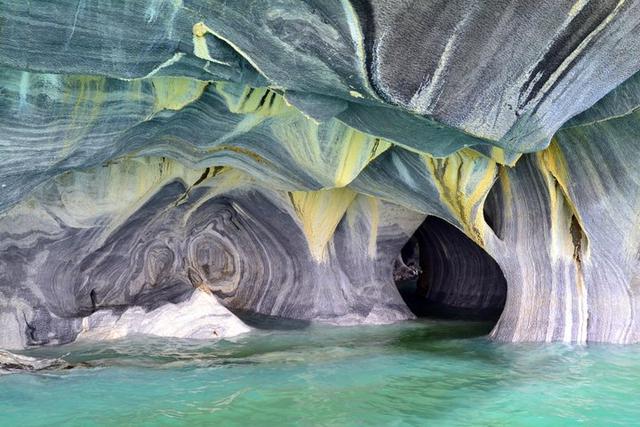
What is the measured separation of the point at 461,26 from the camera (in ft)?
10.9

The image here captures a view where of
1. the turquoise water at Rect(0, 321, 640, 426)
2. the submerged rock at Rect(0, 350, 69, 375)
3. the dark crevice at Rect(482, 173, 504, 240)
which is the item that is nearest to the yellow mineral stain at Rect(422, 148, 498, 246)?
the dark crevice at Rect(482, 173, 504, 240)

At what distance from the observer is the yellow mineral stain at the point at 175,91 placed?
14.0 ft

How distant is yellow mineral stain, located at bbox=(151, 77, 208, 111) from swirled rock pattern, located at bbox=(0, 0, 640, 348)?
16mm

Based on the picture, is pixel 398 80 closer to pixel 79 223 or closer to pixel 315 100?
pixel 315 100

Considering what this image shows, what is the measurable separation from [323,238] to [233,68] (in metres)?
4.55

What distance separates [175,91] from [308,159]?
62.5 inches

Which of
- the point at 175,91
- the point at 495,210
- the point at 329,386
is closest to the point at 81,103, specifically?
the point at 175,91

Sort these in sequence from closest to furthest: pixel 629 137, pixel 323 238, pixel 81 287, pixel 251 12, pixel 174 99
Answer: pixel 251 12, pixel 174 99, pixel 629 137, pixel 81 287, pixel 323 238

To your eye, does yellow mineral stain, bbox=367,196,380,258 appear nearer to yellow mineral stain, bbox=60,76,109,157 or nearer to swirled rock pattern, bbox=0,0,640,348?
swirled rock pattern, bbox=0,0,640,348

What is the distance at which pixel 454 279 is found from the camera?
10.4m

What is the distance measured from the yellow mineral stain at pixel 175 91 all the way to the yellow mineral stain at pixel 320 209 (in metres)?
3.43

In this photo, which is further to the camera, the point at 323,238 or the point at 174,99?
the point at 323,238

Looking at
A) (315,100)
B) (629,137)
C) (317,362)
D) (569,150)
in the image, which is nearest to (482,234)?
(569,150)

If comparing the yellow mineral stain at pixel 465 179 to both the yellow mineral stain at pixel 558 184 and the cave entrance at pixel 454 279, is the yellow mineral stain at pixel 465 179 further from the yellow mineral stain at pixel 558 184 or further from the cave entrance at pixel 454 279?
the cave entrance at pixel 454 279
